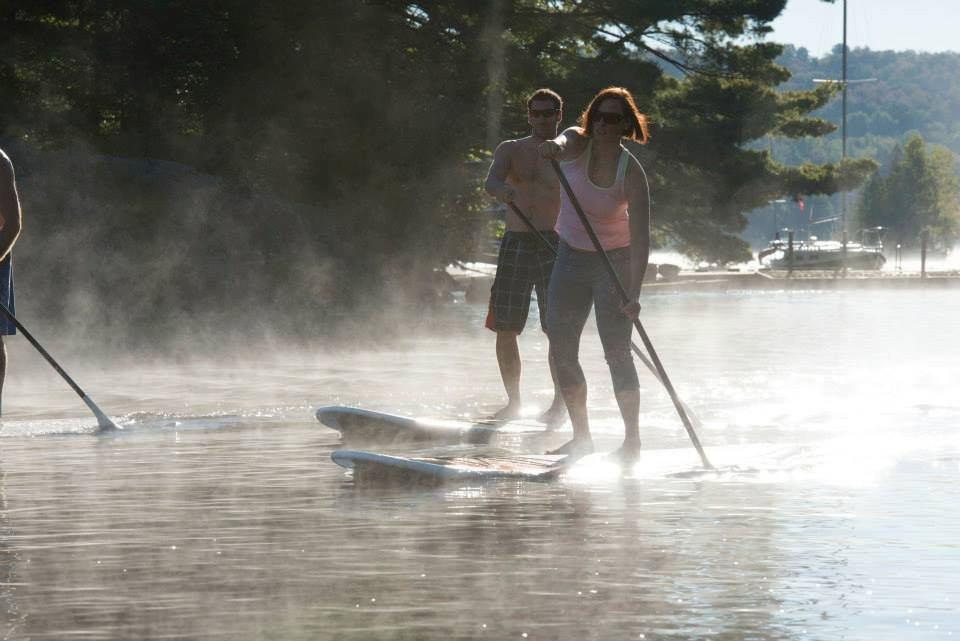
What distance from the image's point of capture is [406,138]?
87.7 feet

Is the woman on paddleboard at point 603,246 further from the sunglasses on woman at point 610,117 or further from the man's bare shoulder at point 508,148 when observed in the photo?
the man's bare shoulder at point 508,148

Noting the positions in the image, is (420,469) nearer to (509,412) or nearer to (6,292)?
(509,412)

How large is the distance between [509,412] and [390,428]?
129 cm

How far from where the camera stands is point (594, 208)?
24.0ft

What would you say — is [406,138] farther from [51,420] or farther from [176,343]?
[51,420]

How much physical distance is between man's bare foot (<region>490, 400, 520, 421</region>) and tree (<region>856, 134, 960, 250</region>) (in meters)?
136

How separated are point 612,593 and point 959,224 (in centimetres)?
14651

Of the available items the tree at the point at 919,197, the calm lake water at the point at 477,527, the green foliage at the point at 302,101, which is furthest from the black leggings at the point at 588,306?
the tree at the point at 919,197

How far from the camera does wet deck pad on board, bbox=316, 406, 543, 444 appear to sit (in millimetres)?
8031

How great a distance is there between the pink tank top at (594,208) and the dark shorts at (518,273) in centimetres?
134

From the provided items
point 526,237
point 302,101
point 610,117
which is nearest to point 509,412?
point 526,237

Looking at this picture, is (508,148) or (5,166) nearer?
(5,166)

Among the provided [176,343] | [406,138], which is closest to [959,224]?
[406,138]

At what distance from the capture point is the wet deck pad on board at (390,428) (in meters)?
8.03
